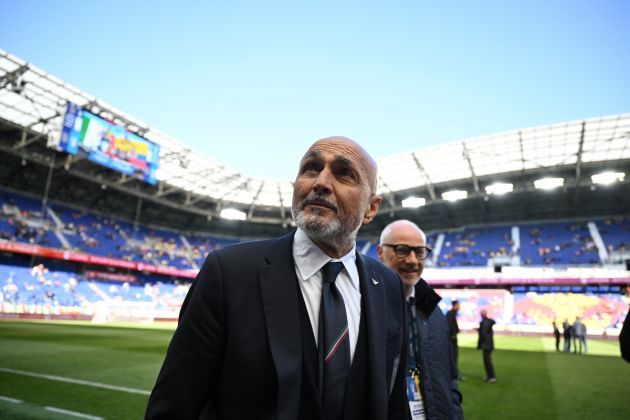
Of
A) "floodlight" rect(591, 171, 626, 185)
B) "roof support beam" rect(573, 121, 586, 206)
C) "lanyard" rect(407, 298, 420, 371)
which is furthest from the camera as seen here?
"floodlight" rect(591, 171, 626, 185)

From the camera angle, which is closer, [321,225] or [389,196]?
[321,225]

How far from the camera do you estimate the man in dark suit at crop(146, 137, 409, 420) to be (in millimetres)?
1243

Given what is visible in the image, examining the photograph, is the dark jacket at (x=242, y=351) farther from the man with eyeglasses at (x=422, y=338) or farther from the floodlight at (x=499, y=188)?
the floodlight at (x=499, y=188)

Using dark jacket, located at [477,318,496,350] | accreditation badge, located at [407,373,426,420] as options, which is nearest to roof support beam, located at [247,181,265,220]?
dark jacket, located at [477,318,496,350]

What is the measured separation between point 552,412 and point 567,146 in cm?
2894

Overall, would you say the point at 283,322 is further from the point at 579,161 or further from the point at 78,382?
the point at 579,161

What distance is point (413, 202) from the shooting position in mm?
39219

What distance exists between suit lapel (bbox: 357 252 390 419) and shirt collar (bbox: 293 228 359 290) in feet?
0.23

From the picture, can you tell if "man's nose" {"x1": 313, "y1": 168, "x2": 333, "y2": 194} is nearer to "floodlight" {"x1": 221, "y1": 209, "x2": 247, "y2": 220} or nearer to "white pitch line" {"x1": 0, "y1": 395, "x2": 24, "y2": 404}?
"white pitch line" {"x1": 0, "y1": 395, "x2": 24, "y2": 404}

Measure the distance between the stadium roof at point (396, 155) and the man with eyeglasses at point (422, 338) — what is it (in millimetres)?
29140

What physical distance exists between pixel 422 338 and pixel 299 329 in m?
1.68

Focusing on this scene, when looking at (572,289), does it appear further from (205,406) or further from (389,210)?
(205,406)

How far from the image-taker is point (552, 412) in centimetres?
652

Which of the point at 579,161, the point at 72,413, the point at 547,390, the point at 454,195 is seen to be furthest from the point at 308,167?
the point at 454,195
